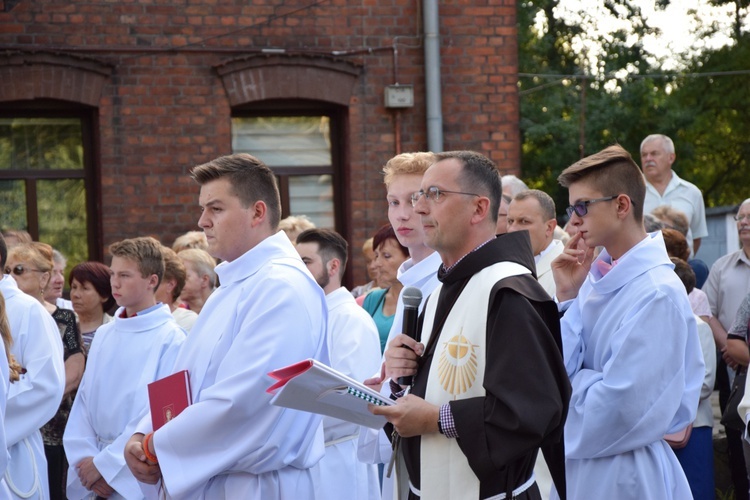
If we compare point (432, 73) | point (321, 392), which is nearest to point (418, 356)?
point (321, 392)

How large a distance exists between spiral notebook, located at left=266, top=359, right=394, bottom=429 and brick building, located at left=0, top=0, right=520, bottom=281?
7755 mm

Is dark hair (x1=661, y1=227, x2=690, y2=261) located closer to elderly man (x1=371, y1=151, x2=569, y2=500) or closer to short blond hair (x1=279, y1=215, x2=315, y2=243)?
short blond hair (x1=279, y1=215, x2=315, y2=243)

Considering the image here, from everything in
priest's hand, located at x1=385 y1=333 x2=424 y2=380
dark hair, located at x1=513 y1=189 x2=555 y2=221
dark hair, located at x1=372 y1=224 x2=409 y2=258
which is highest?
dark hair, located at x1=513 y1=189 x2=555 y2=221

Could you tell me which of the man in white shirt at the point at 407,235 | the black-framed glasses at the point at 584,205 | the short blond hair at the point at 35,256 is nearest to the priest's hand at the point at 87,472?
the man in white shirt at the point at 407,235

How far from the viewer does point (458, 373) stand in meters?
3.72

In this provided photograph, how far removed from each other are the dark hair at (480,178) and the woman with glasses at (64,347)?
4.46 meters

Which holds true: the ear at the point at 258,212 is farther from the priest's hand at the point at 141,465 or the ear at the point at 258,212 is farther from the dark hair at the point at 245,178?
the priest's hand at the point at 141,465

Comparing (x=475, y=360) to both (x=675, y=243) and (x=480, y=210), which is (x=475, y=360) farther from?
(x=675, y=243)

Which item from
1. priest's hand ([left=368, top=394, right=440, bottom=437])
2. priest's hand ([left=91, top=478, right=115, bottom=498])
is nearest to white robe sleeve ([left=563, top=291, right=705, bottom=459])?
priest's hand ([left=368, top=394, right=440, bottom=437])

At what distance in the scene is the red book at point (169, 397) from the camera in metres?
4.57

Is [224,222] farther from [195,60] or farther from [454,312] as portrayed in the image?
[195,60]

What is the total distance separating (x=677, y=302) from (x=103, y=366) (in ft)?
10.9

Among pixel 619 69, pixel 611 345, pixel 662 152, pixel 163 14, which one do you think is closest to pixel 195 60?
pixel 163 14

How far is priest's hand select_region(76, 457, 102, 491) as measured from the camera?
6.12m
